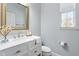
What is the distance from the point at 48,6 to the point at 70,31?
65 cm

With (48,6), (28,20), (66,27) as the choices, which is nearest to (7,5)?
(28,20)

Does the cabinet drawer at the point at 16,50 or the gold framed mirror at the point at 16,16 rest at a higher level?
the gold framed mirror at the point at 16,16

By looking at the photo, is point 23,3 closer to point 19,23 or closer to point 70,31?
point 19,23

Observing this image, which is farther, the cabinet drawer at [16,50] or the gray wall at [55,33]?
the gray wall at [55,33]

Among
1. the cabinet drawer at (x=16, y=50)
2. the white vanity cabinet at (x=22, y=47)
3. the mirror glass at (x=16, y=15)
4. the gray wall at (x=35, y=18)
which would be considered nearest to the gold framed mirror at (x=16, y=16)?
the mirror glass at (x=16, y=15)

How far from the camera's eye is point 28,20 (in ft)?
7.57

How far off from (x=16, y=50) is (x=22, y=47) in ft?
0.48

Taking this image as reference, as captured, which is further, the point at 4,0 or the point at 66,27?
the point at 66,27

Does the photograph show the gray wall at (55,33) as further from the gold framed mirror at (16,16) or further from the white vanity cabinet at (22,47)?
the gold framed mirror at (16,16)

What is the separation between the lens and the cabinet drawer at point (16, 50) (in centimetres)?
128

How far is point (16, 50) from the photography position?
4.78 ft

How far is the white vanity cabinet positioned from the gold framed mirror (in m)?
0.35

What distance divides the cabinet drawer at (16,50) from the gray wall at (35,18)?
425 mm

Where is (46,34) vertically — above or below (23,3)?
below
